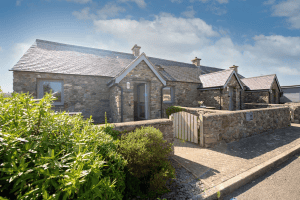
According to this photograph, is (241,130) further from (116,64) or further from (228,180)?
(116,64)

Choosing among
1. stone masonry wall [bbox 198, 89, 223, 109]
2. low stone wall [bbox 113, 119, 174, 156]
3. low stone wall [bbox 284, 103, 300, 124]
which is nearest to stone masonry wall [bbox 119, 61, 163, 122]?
low stone wall [bbox 113, 119, 174, 156]

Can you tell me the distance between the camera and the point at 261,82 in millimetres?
18625

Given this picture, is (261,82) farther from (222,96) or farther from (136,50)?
(136,50)

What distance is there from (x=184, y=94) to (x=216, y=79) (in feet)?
13.3

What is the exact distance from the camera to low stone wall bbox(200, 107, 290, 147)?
5629 millimetres

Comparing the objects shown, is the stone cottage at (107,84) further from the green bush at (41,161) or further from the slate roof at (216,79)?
the green bush at (41,161)

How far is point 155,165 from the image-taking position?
2951mm

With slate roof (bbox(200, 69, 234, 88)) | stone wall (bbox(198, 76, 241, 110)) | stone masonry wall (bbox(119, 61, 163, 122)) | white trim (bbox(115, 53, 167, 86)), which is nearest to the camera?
white trim (bbox(115, 53, 167, 86))

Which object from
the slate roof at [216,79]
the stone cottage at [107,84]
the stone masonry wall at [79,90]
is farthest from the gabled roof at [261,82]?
the stone masonry wall at [79,90]

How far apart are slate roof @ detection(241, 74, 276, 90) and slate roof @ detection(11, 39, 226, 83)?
9.65 metres

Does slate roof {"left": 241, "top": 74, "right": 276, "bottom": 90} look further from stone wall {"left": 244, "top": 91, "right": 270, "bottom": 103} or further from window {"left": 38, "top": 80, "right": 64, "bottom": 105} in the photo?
window {"left": 38, "top": 80, "right": 64, "bottom": 105}

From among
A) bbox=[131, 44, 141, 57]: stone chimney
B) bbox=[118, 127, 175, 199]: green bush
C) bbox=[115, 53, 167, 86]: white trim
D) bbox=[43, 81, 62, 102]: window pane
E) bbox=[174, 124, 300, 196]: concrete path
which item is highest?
bbox=[131, 44, 141, 57]: stone chimney

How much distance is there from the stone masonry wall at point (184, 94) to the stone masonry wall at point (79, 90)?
6.39 m

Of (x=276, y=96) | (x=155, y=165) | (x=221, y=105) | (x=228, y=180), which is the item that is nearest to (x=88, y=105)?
(x=155, y=165)
